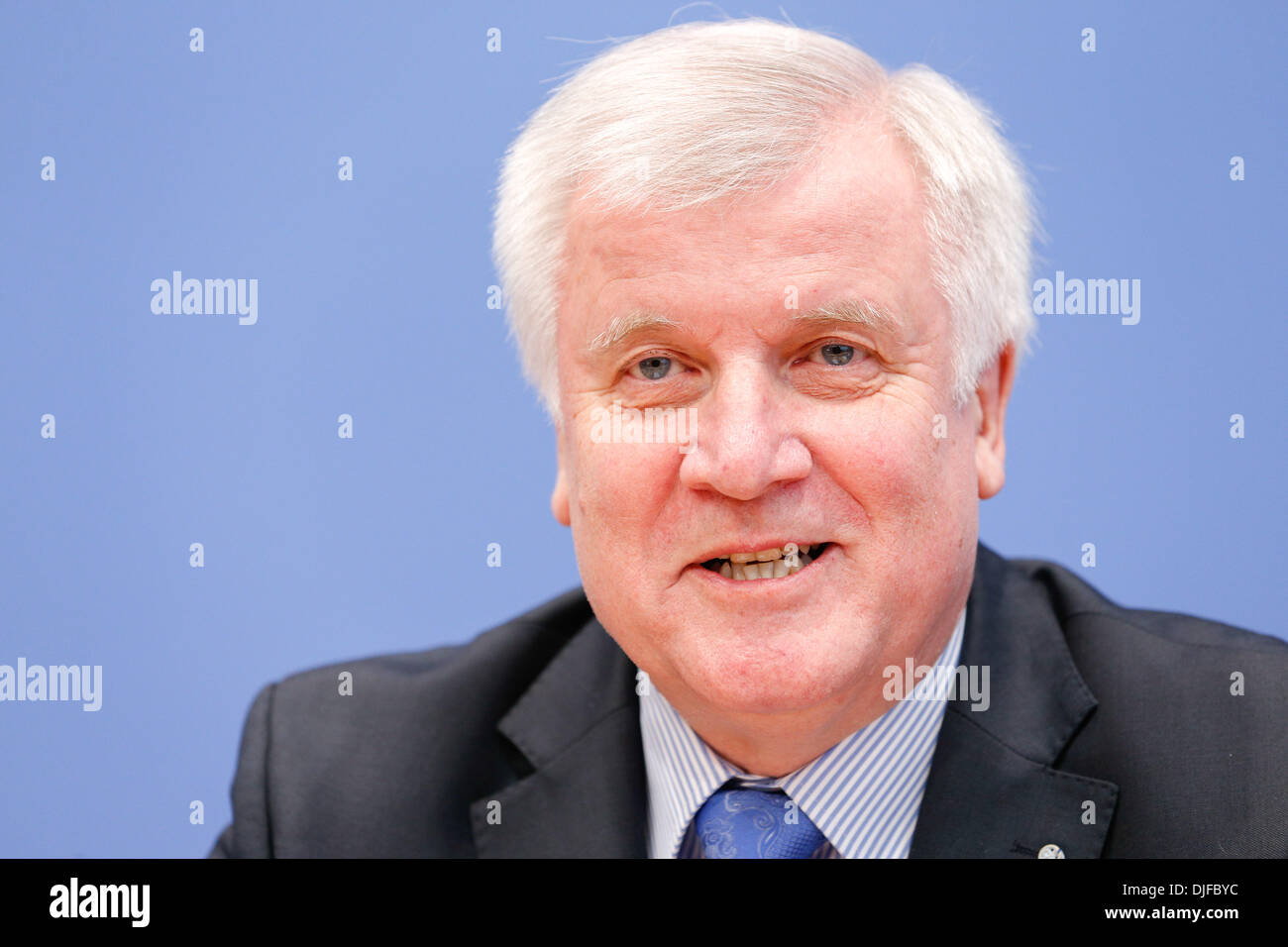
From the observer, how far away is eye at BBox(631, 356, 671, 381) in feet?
7.12

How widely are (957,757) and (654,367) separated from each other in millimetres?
840

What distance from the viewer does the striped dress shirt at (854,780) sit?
2246 mm

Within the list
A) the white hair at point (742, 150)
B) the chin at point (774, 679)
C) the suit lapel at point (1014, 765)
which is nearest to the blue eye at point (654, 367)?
the white hair at point (742, 150)

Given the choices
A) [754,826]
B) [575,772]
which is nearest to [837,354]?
[754,826]

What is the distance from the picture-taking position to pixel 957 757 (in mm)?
2262

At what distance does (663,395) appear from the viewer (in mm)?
2154

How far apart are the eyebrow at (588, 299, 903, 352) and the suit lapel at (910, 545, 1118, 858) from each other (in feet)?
2.13

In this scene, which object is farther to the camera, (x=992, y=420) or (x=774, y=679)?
(x=992, y=420)

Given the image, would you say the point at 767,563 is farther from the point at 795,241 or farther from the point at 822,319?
the point at 795,241

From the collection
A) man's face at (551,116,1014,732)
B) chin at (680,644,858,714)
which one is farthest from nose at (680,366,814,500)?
chin at (680,644,858,714)

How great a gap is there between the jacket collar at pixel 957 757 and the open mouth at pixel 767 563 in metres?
0.44

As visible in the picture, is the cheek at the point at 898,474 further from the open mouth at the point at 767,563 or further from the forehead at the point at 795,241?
the forehead at the point at 795,241
